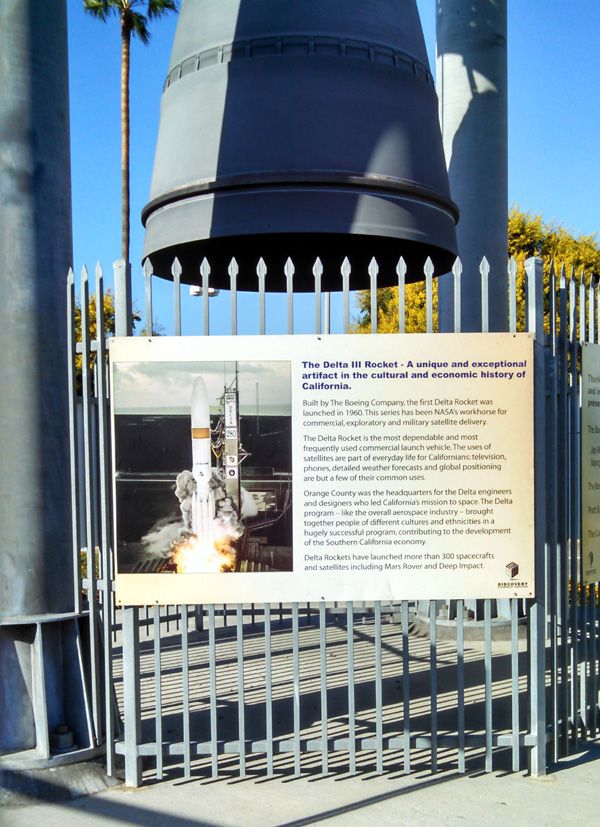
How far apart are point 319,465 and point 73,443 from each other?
126 cm

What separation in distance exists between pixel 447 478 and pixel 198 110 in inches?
99.8

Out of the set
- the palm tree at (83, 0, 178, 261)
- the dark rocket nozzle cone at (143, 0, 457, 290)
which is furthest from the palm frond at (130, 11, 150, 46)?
the dark rocket nozzle cone at (143, 0, 457, 290)

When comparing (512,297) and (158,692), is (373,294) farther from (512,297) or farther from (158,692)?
(158,692)

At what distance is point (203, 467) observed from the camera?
14.1ft

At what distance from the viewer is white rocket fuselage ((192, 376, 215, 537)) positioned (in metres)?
4.29

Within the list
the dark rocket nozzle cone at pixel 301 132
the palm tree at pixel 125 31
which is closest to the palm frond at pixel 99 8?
the palm tree at pixel 125 31

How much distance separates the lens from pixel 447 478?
4.36m

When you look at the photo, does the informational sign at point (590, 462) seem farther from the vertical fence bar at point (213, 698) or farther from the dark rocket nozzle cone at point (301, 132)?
the vertical fence bar at point (213, 698)

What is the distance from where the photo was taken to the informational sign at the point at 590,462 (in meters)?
5.00

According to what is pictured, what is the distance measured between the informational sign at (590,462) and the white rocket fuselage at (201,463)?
2.08 m

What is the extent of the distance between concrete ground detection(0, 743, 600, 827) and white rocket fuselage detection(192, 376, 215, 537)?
4.18 ft

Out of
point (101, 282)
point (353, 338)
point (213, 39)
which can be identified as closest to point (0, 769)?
point (101, 282)

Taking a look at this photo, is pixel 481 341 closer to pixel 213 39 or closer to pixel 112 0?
pixel 213 39

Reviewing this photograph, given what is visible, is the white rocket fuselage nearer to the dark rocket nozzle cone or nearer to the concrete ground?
the dark rocket nozzle cone
